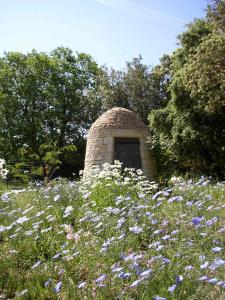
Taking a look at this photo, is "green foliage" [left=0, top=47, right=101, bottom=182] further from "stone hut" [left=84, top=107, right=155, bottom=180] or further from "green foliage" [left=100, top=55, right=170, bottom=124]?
"stone hut" [left=84, top=107, right=155, bottom=180]

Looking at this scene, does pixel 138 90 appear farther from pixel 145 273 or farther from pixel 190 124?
pixel 145 273

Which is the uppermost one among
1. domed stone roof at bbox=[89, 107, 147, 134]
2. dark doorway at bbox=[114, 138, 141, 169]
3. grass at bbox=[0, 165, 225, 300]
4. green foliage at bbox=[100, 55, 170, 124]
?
green foliage at bbox=[100, 55, 170, 124]

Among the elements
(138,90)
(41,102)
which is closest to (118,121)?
(138,90)

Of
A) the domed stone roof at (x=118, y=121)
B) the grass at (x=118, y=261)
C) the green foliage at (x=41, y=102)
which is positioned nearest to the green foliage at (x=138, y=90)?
the green foliage at (x=41, y=102)

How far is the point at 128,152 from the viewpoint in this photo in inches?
660

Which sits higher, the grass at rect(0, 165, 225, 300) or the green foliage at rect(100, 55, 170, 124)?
the green foliage at rect(100, 55, 170, 124)

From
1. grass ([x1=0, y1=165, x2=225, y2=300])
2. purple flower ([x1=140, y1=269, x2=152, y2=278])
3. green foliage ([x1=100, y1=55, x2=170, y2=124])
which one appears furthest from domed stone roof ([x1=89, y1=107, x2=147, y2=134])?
purple flower ([x1=140, y1=269, x2=152, y2=278])

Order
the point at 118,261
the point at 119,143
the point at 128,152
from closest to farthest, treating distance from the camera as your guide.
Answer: the point at 118,261, the point at 119,143, the point at 128,152

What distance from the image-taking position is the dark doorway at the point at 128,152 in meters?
16.5

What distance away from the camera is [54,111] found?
3062 cm

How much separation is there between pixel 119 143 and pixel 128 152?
586 mm

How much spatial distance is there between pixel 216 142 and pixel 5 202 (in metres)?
13.2

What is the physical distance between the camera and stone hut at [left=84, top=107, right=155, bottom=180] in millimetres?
16422

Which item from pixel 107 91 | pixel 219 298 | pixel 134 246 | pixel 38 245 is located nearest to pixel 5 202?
pixel 38 245
